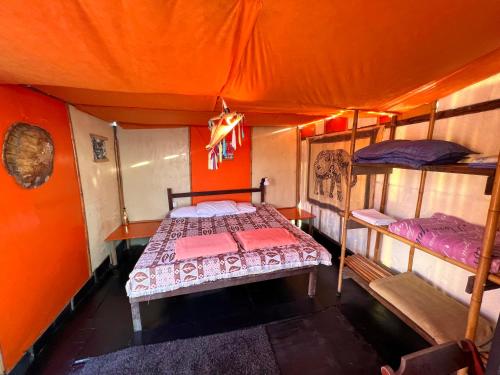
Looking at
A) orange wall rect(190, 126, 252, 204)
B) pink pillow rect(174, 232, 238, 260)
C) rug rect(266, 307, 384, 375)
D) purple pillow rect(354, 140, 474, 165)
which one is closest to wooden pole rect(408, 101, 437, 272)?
purple pillow rect(354, 140, 474, 165)

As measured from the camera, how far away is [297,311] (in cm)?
208

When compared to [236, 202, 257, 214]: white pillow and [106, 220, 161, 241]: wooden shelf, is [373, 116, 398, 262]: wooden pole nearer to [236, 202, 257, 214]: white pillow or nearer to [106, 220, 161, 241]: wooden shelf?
[236, 202, 257, 214]: white pillow

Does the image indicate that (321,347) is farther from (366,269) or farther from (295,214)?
(295,214)

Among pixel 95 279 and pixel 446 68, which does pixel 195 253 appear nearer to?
pixel 95 279

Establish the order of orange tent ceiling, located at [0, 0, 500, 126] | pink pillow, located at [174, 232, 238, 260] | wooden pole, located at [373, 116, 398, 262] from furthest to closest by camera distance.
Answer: wooden pole, located at [373, 116, 398, 262] < pink pillow, located at [174, 232, 238, 260] < orange tent ceiling, located at [0, 0, 500, 126]

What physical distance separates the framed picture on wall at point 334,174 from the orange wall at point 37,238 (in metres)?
3.18

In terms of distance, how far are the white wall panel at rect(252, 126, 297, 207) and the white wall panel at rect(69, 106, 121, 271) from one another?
2.44 meters

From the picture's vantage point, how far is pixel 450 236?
1.31 metres

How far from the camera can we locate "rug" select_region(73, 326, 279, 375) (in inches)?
58.7

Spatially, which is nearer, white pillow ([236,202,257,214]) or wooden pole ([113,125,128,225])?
wooden pole ([113,125,128,225])

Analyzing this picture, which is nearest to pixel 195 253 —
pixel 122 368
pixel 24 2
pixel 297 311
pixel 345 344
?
pixel 122 368

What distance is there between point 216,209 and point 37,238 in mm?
2108

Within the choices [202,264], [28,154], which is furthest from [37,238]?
[202,264]

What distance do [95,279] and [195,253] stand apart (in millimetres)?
1589
